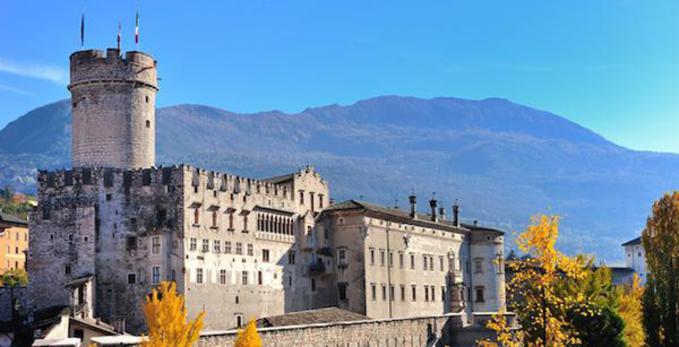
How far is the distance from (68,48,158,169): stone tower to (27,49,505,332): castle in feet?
0.24

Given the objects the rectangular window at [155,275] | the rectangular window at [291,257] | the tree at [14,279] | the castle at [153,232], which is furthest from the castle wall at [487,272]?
the tree at [14,279]

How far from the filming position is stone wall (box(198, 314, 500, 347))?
162 feet

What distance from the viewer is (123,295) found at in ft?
193

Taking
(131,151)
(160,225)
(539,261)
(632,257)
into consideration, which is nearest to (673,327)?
(539,261)

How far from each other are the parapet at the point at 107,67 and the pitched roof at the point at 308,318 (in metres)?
20.2

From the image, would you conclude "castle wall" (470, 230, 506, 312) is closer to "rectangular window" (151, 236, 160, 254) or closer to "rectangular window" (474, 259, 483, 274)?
"rectangular window" (474, 259, 483, 274)

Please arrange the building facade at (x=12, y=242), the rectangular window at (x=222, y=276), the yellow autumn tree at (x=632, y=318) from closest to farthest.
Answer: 1. the yellow autumn tree at (x=632, y=318)
2. the rectangular window at (x=222, y=276)
3. the building facade at (x=12, y=242)

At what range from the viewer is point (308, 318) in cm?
5762

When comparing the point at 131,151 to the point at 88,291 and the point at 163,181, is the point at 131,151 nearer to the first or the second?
the point at 163,181

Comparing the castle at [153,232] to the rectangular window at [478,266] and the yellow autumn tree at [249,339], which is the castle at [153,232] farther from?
the rectangular window at [478,266]

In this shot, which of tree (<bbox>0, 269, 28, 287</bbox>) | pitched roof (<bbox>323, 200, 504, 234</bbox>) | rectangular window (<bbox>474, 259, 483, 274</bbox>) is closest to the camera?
pitched roof (<bbox>323, 200, 504, 234</bbox>)

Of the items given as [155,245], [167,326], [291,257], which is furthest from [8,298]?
[167,326]

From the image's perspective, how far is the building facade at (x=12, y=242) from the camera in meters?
107

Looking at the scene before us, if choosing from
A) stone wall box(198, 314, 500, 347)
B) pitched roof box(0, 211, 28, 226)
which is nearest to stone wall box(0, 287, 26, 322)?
stone wall box(198, 314, 500, 347)
